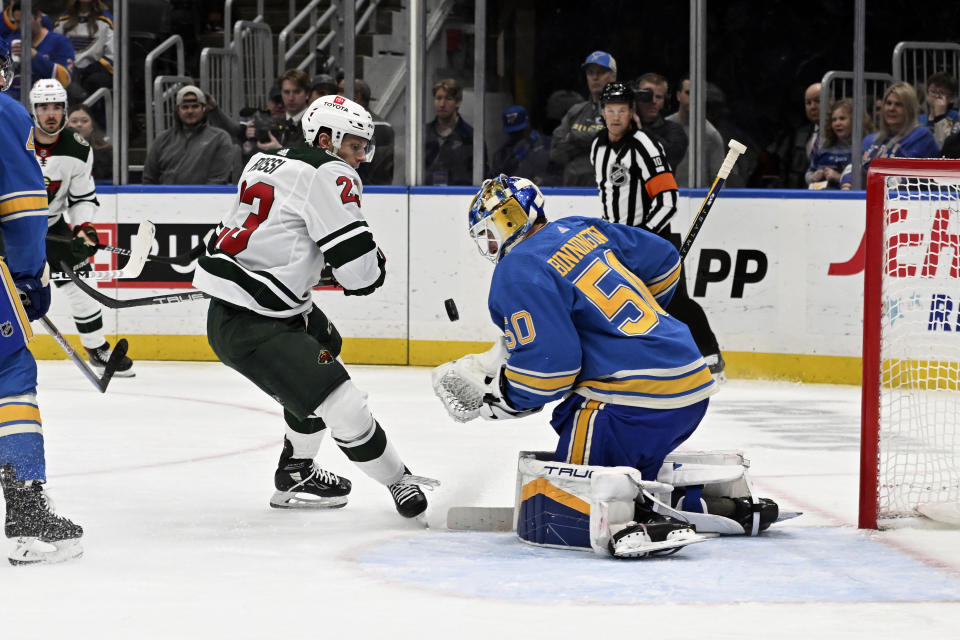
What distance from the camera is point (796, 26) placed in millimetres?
8219

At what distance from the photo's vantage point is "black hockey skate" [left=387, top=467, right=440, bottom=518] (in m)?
3.56

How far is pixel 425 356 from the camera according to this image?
7383 mm

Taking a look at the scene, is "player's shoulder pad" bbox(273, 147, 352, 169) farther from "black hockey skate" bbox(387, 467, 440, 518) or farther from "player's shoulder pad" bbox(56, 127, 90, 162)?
"player's shoulder pad" bbox(56, 127, 90, 162)

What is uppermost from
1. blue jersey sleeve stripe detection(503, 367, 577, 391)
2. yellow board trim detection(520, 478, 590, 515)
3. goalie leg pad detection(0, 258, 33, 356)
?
goalie leg pad detection(0, 258, 33, 356)

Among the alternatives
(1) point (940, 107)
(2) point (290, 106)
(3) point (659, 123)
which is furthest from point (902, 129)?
(2) point (290, 106)

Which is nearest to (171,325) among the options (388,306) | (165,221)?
(165,221)

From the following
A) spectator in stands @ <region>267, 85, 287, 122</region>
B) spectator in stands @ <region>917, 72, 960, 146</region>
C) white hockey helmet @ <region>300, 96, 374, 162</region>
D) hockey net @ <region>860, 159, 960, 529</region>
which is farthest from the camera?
spectator in stands @ <region>267, 85, 287, 122</region>

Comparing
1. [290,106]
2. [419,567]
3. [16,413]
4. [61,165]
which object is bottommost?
[419,567]

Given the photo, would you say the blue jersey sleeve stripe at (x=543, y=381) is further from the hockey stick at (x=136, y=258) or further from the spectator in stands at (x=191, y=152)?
the spectator in stands at (x=191, y=152)

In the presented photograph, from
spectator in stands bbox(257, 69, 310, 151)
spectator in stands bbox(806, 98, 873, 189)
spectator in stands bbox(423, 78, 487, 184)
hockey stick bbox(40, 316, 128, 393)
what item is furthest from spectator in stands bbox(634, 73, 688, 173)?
hockey stick bbox(40, 316, 128, 393)

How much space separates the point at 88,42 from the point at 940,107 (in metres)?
4.71

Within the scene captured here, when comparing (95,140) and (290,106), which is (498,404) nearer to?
(290,106)

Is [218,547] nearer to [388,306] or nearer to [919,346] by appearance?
[919,346]

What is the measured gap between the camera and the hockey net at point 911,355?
347cm
